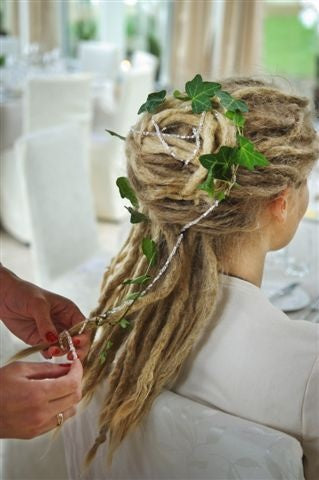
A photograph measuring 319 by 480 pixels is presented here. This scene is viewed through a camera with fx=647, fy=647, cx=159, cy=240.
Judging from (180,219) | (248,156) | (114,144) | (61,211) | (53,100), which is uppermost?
(248,156)

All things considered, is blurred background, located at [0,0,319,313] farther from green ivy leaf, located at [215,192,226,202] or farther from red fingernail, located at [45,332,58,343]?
red fingernail, located at [45,332,58,343]

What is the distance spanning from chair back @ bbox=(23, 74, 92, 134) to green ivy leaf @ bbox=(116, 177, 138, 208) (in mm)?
2276

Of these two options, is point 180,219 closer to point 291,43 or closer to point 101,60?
point 101,60

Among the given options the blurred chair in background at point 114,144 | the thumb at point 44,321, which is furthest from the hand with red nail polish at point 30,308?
the blurred chair in background at point 114,144

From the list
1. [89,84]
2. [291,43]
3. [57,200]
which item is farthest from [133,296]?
[291,43]

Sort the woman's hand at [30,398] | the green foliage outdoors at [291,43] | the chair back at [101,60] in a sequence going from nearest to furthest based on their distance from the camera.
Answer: the woman's hand at [30,398] < the chair back at [101,60] < the green foliage outdoors at [291,43]

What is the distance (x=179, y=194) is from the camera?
85 cm

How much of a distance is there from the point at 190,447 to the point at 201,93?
473 millimetres

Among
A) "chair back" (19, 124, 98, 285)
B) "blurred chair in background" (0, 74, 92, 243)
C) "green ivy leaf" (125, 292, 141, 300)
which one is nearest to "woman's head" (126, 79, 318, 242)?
"green ivy leaf" (125, 292, 141, 300)

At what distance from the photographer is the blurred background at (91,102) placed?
147 cm

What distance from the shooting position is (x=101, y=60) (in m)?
4.74

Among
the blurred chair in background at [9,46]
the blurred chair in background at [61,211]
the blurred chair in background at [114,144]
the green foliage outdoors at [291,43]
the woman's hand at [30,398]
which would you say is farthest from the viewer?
the green foliage outdoors at [291,43]

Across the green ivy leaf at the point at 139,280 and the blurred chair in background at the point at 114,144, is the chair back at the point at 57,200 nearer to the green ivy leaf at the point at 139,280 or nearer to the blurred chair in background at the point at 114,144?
the green ivy leaf at the point at 139,280

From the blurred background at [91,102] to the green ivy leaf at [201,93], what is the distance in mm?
141
